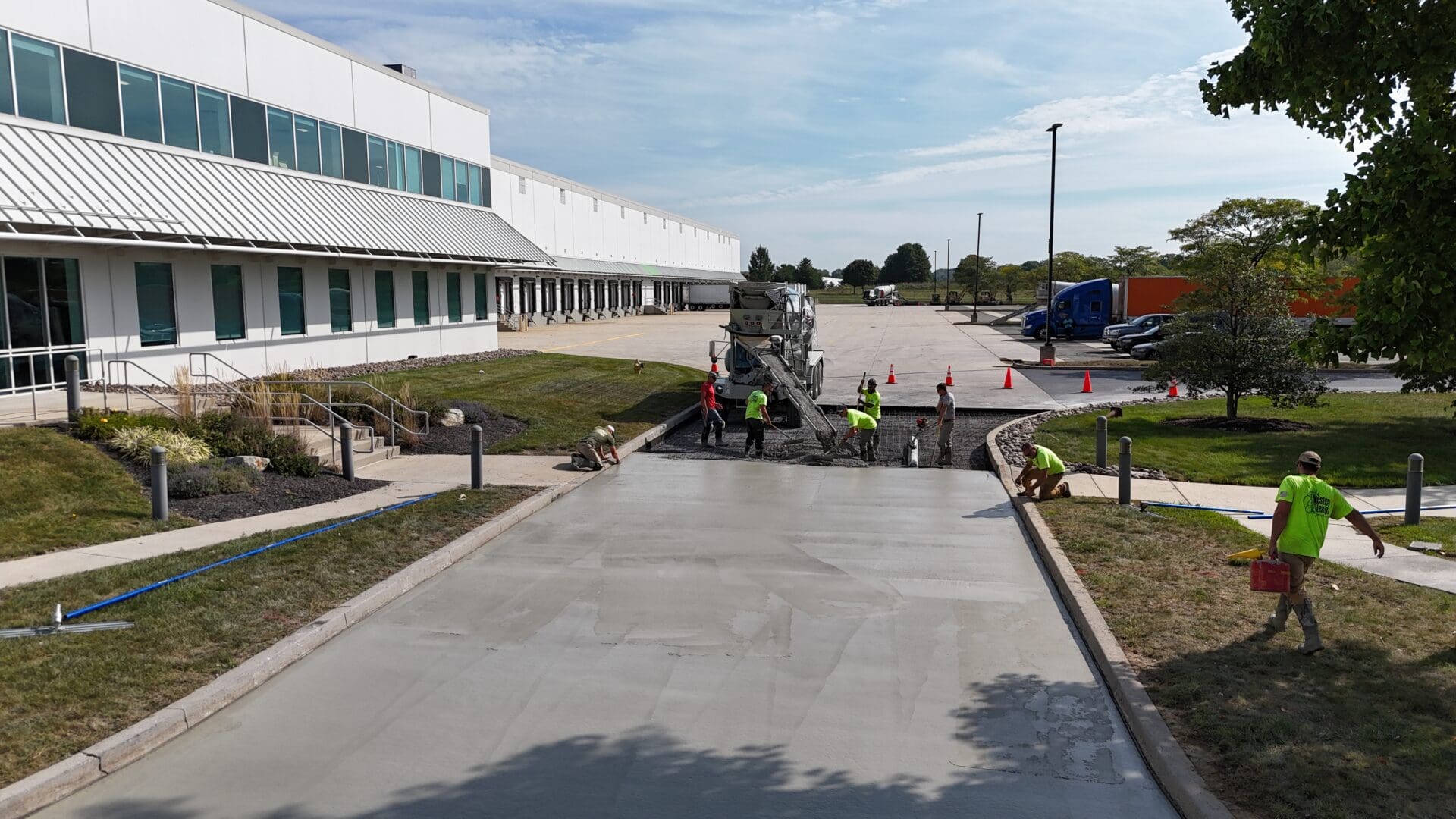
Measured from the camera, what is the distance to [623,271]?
75.4 m

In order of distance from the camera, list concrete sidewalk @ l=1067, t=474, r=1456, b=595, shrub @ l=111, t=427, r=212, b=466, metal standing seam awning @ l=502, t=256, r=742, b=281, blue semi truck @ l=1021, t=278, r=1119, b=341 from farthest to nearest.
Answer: metal standing seam awning @ l=502, t=256, r=742, b=281
blue semi truck @ l=1021, t=278, r=1119, b=341
shrub @ l=111, t=427, r=212, b=466
concrete sidewalk @ l=1067, t=474, r=1456, b=595

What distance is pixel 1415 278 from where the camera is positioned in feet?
21.5

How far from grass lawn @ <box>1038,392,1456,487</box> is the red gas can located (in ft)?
29.2

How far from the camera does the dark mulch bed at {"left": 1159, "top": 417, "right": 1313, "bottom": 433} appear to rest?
20.7 meters

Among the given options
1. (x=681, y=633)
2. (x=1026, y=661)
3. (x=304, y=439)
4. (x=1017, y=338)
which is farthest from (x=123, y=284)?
(x=1017, y=338)

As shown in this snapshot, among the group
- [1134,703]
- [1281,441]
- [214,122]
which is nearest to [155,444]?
[1134,703]

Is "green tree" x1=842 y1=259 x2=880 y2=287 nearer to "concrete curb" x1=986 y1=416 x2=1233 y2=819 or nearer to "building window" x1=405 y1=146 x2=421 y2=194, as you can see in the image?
"building window" x1=405 y1=146 x2=421 y2=194

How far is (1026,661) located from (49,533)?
33.0 ft

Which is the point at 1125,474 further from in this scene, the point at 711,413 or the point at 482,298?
the point at 482,298

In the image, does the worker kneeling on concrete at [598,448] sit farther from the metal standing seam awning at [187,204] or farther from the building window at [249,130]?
the building window at [249,130]

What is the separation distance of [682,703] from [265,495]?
8728 mm

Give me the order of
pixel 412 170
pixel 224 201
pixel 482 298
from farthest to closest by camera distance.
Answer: pixel 482 298 → pixel 412 170 → pixel 224 201

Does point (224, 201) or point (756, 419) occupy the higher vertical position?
point (224, 201)

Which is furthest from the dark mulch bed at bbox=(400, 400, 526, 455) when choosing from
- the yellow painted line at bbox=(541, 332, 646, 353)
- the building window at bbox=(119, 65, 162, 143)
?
the yellow painted line at bbox=(541, 332, 646, 353)
